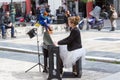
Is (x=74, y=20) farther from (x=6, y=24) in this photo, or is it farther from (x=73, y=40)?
(x=6, y=24)

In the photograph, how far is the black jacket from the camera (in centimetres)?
976

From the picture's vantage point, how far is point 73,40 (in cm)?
980

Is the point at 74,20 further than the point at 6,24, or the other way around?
the point at 6,24

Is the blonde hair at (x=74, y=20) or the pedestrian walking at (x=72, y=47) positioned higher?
the blonde hair at (x=74, y=20)

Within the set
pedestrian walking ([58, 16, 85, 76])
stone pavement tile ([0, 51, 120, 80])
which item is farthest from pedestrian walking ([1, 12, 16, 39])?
pedestrian walking ([58, 16, 85, 76])

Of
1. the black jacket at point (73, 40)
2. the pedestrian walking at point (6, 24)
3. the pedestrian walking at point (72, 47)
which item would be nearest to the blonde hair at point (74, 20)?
the pedestrian walking at point (72, 47)

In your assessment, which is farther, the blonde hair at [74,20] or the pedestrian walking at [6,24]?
the pedestrian walking at [6,24]

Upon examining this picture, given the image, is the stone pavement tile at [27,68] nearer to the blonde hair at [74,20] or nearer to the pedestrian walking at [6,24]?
the blonde hair at [74,20]

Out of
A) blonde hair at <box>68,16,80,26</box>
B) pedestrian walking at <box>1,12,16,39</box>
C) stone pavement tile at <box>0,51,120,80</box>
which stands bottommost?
stone pavement tile at <box>0,51,120,80</box>

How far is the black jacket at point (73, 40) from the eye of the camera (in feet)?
32.0

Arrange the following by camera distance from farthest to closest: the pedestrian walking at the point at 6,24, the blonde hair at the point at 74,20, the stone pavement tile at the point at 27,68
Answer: the pedestrian walking at the point at 6,24 < the stone pavement tile at the point at 27,68 < the blonde hair at the point at 74,20

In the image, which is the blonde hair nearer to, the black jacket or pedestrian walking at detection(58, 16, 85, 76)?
pedestrian walking at detection(58, 16, 85, 76)

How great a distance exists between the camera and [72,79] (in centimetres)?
992

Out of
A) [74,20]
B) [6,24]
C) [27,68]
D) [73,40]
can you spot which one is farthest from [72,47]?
[6,24]
